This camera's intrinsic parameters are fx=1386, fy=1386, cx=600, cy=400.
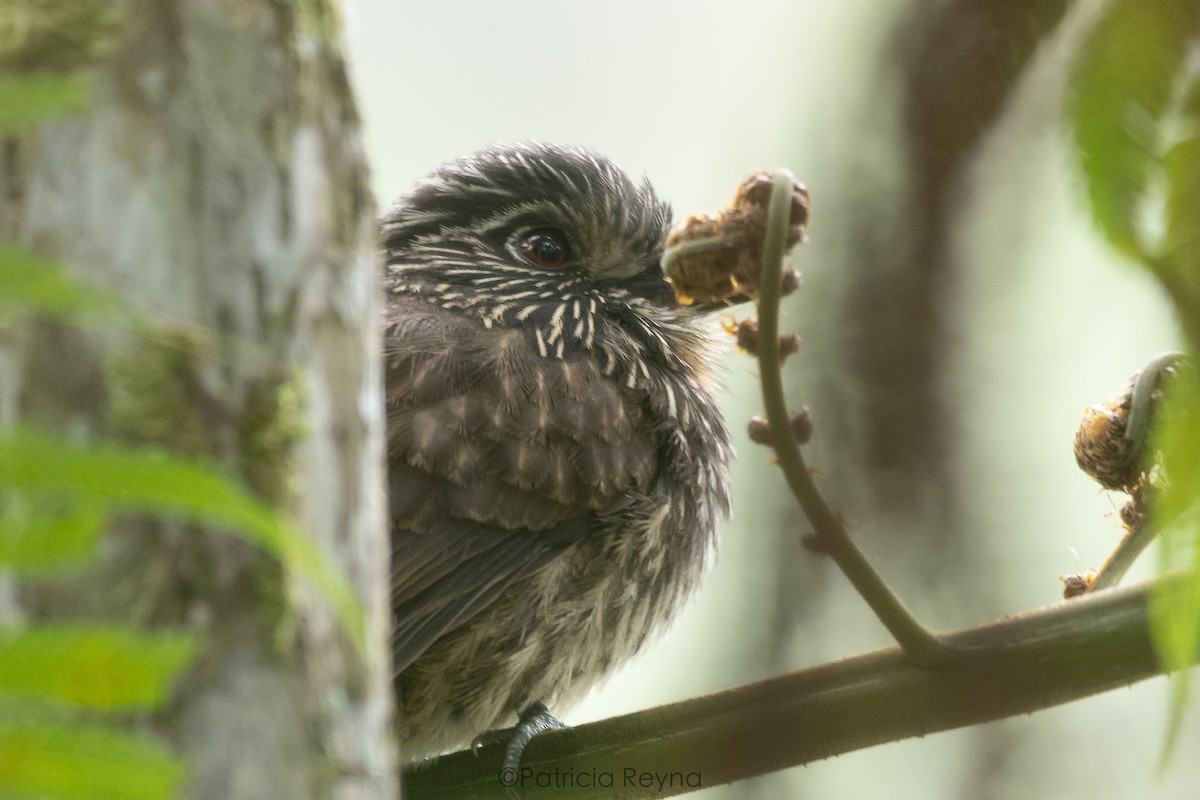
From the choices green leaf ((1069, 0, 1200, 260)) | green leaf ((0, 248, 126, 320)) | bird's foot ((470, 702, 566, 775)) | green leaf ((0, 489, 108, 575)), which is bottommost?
bird's foot ((470, 702, 566, 775))

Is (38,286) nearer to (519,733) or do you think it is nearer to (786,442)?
(786,442)

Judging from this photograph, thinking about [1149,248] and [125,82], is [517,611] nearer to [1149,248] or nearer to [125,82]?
[125,82]

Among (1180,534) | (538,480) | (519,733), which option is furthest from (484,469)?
(1180,534)

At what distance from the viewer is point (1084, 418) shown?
81.0 inches

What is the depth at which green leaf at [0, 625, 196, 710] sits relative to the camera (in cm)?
79

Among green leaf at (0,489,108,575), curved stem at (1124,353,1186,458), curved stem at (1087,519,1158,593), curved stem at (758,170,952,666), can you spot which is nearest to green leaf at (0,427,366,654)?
green leaf at (0,489,108,575)

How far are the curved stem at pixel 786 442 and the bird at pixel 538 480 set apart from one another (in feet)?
3.36

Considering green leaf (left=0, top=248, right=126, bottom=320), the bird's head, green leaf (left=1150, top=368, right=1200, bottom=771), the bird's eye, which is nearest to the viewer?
green leaf (left=0, top=248, right=126, bottom=320)

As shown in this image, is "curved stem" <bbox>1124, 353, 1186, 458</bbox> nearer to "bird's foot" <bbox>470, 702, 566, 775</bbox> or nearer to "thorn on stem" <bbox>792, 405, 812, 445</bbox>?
"thorn on stem" <bbox>792, 405, 812, 445</bbox>

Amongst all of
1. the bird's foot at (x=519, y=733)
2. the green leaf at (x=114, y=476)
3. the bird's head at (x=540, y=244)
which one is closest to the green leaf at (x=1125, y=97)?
the green leaf at (x=114, y=476)

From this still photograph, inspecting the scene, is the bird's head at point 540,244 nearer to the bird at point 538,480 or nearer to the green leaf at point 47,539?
the bird at point 538,480

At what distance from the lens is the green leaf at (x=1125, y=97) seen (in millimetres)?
912

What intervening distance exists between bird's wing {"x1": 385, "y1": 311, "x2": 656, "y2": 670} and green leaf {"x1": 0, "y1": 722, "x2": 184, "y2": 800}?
5.67 ft

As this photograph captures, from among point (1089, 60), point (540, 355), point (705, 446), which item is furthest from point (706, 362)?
point (1089, 60)
